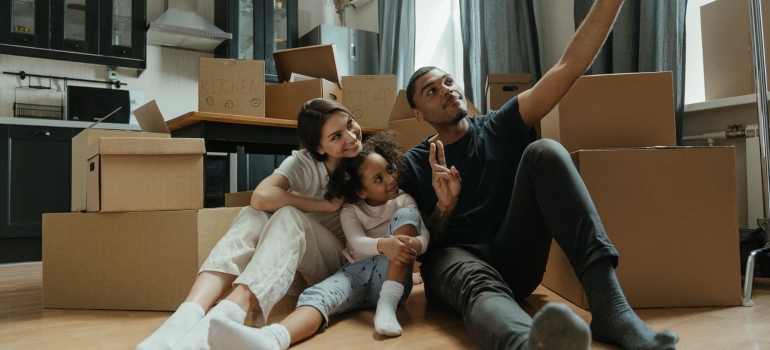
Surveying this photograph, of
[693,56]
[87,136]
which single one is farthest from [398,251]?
[693,56]

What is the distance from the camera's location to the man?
0.94 metres

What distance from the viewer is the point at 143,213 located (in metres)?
1.64

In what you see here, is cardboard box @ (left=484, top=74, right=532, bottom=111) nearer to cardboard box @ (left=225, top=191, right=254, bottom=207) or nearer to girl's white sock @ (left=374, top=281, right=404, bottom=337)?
cardboard box @ (left=225, top=191, right=254, bottom=207)

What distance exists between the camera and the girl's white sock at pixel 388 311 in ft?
3.92

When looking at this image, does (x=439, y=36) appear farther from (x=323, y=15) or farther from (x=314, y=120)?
(x=314, y=120)

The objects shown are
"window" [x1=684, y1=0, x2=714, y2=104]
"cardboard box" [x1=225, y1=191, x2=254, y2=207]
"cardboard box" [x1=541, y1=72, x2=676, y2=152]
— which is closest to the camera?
"cardboard box" [x1=541, y1=72, x2=676, y2=152]

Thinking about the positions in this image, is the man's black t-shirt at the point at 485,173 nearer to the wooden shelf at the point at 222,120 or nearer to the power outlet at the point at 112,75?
the wooden shelf at the point at 222,120

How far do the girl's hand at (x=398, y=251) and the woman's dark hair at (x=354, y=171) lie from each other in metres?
0.26

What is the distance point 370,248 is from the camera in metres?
1.37

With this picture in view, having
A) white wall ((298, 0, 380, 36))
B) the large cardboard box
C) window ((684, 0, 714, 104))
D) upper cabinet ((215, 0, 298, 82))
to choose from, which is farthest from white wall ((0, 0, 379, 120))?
window ((684, 0, 714, 104))

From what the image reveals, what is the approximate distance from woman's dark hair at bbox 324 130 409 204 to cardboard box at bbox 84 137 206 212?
1.56 feet

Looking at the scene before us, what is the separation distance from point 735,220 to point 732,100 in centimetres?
80

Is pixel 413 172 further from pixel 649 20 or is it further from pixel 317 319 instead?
pixel 649 20

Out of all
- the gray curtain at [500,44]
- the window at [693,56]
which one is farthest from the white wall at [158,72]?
the window at [693,56]
